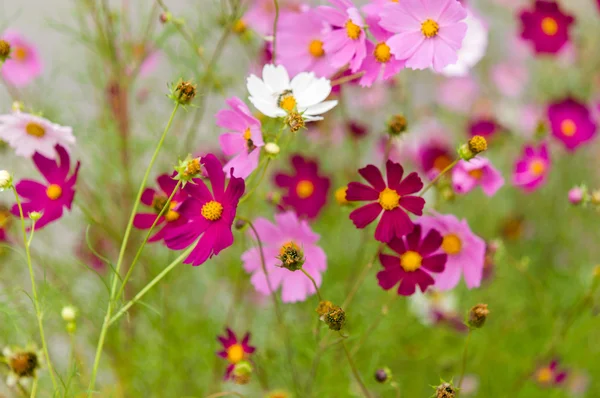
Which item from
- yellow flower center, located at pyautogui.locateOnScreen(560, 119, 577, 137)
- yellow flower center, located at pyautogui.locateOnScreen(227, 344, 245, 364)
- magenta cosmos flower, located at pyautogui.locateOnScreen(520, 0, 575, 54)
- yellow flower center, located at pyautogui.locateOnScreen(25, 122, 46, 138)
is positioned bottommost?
yellow flower center, located at pyautogui.locateOnScreen(227, 344, 245, 364)

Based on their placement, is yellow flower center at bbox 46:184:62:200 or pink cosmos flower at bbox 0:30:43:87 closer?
yellow flower center at bbox 46:184:62:200

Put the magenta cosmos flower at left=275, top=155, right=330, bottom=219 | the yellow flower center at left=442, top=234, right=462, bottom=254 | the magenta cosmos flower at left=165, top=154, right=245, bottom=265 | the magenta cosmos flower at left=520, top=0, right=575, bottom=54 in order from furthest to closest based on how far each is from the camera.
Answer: the magenta cosmos flower at left=520, top=0, right=575, bottom=54
the magenta cosmos flower at left=275, top=155, right=330, bottom=219
the yellow flower center at left=442, top=234, right=462, bottom=254
the magenta cosmos flower at left=165, top=154, right=245, bottom=265

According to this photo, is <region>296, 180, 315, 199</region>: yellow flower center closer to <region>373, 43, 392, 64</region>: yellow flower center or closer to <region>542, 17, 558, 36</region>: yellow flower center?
<region>373, 43, 392, 64</region>: yellow flower center

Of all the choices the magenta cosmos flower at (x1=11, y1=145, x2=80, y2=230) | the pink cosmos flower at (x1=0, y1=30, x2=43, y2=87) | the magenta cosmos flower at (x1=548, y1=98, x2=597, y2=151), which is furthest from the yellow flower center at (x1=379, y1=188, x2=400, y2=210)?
the pink cosmos flower at (x1=0, y1=30, x2=43, y2=87)

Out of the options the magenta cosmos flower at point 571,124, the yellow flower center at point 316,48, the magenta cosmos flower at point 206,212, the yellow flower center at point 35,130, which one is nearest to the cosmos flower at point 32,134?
the yellow flower center at point 35,130

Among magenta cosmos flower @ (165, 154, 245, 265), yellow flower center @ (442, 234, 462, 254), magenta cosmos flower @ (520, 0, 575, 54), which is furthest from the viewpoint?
magenta cosmos flower @ (520, 0, 575, 54)

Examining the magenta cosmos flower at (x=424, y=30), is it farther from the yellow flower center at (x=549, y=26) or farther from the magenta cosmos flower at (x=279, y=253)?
the yellow flower center at (x=549, y=26)
